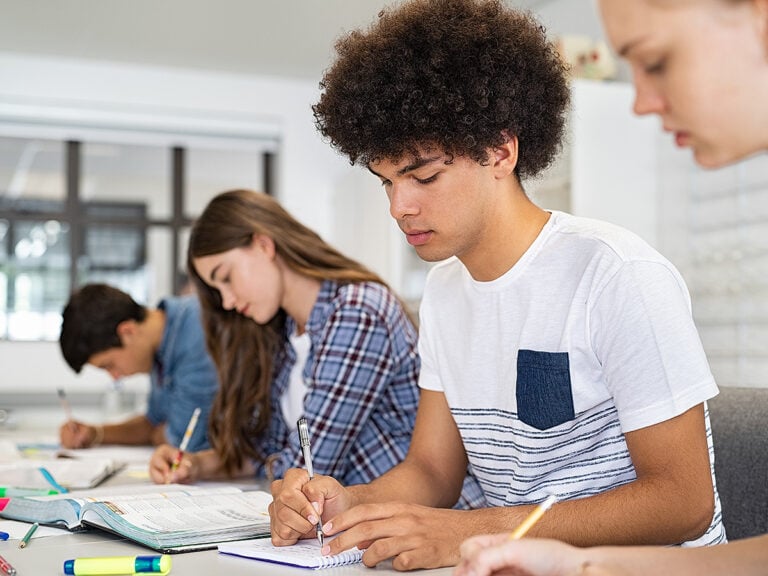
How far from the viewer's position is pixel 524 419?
1296 mm

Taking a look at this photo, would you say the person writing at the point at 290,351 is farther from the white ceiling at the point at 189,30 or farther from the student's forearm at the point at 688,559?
the white ceiling at the point at 189,30

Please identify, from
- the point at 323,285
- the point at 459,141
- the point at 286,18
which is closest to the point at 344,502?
the point at 459,141

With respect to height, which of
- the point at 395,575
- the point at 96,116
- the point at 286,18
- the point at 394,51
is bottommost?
A: the point at 395,575

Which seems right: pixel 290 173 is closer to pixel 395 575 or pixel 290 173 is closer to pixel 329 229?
pixel 329 229

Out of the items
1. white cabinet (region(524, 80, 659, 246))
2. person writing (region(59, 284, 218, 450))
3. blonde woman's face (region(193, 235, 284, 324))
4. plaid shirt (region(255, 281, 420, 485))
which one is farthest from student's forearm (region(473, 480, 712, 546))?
white cabinet (region(524, 80, 659, 246))

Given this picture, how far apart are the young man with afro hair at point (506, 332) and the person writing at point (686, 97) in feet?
1.01

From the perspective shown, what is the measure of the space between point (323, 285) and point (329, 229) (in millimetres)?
3851

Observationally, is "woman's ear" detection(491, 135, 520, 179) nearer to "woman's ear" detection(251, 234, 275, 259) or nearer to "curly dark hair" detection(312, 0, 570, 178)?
"curly dark hair" detection(312, 0, 570, 178)

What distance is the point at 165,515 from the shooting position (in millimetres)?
1354

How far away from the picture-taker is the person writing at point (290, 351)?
1826 mm

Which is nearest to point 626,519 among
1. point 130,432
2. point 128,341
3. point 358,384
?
point 358,384

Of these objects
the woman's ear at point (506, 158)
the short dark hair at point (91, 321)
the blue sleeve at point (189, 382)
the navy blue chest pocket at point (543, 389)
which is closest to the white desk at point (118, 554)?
the navy blue chest pocket at point (543, 389)

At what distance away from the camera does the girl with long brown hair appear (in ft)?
5.99

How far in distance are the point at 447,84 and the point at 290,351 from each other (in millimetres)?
1037
